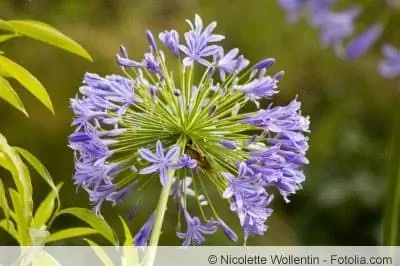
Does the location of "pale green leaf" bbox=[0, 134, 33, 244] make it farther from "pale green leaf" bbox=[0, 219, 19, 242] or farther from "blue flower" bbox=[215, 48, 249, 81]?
"blue flower" bbox=[215, 48, 249, 81]

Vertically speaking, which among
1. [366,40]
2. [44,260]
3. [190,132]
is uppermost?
[366,40]

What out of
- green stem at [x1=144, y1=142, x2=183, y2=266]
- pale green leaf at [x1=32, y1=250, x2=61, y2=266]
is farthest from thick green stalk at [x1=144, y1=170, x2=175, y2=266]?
pale green leaf at [x1=32, y1=250, x2=61, y2=266]

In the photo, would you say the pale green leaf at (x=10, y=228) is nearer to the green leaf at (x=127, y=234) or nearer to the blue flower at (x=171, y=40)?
the green leaf at (x=127, y=234)

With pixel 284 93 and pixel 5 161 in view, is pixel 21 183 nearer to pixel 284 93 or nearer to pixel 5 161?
pixel 5 161

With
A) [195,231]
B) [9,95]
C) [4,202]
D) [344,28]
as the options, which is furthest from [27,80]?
[344,28]

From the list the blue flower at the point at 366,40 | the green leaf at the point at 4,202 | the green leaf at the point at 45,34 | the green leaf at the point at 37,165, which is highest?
the blue flower at the point at 366,40

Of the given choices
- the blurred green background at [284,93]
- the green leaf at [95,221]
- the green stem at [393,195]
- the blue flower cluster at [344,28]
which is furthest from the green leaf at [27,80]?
the green stem at [393,195]
